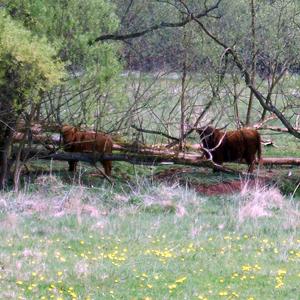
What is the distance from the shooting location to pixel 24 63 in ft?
39.2

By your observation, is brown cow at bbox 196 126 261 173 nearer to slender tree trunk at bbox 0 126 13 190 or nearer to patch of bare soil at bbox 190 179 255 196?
patch of bare soil at bbox 190 179 255 196

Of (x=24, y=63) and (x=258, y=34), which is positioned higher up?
(x=258, y=34)

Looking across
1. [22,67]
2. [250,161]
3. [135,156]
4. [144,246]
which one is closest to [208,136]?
[250,161]

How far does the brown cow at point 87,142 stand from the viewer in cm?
1548

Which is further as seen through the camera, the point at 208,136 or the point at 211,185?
the point at 208,136

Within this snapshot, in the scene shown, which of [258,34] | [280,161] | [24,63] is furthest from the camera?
[258,34]

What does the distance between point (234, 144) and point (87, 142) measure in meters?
3.75

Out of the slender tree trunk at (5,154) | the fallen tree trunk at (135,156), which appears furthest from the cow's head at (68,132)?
the slender tree trunk at (5,154)

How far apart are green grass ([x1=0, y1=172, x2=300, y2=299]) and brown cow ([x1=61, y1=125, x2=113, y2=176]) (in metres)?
2.68

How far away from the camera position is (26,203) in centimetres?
1123

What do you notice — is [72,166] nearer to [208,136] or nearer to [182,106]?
[182,106]

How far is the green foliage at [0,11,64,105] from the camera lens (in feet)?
38.5

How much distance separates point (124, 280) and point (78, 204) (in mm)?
4024

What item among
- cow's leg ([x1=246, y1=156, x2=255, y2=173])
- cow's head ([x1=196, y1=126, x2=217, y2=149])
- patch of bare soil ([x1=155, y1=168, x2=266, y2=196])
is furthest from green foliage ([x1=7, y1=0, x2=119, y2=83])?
cow's leg ([x1=246, y1=156, x2=255, y2=173])
